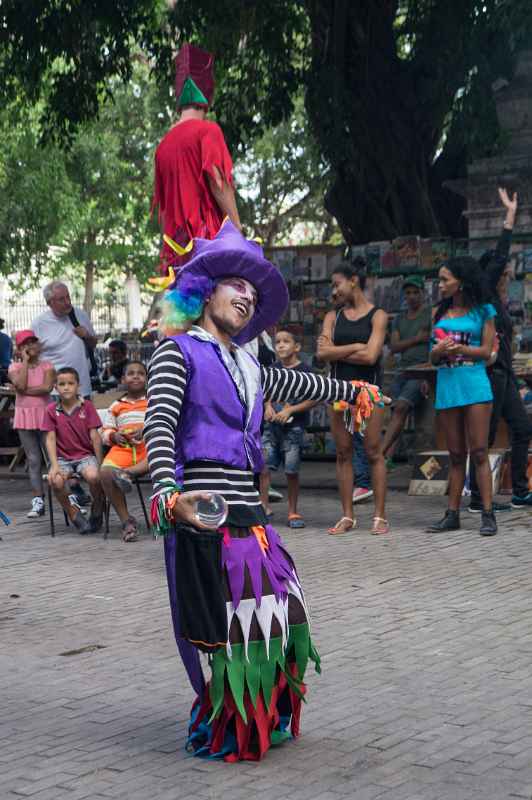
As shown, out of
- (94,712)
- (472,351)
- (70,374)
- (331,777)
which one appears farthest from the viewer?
(70,374)

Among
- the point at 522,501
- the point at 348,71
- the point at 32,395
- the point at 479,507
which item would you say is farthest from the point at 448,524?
the point at 348,71

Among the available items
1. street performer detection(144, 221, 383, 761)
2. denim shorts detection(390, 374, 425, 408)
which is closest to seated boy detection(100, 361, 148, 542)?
denim shorts detection(390, 374, 425, 408)

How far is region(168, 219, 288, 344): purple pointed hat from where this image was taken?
4.75 metres

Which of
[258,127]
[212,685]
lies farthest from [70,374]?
[258,127]

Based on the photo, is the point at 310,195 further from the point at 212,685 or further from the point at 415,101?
the point at 212,685

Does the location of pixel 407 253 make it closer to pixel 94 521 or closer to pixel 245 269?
pixel 94 521

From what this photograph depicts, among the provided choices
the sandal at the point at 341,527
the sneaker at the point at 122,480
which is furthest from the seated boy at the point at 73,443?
the sandal at the point at 341,527

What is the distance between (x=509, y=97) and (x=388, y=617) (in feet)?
27.2

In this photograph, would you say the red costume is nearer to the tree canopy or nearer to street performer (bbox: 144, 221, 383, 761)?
Answer: street performer (bbox: 144, 221, 383, 761)

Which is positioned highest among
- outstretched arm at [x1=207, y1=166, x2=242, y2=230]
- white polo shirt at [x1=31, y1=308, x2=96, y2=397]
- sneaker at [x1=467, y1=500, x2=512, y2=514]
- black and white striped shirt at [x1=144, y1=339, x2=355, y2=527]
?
outstretched arm at [x1=207, y1=166, x2=242, y2=230]

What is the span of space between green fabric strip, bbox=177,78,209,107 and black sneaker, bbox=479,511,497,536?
3583mm

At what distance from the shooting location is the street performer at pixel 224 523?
4.54 meters

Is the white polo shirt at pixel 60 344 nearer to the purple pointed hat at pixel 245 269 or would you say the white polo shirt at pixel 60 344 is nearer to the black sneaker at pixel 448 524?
the black sneaker at pixel 448 524

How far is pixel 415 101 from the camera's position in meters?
15.9
